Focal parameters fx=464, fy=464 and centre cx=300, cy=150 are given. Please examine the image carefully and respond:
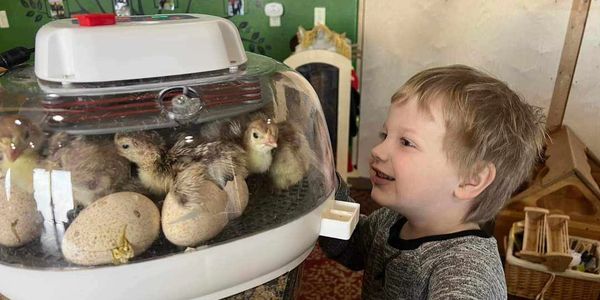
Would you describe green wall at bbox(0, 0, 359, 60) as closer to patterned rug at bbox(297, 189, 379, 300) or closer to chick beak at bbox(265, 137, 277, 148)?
patterned rug at bbox(297, 189, 379, 300)

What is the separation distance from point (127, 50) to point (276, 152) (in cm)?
21

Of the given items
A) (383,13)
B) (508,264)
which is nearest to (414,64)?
(383,13)

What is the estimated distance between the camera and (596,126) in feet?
6.79

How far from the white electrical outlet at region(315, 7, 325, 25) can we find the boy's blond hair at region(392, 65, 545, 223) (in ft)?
4.72

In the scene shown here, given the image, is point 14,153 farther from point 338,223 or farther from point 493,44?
point 493,44

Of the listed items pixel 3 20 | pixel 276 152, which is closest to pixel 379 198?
pixel 276 152

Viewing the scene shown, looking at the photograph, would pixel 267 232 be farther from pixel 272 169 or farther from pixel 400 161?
pixel 400 161

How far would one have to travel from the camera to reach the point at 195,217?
490 millimetres

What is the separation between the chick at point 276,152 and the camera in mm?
557

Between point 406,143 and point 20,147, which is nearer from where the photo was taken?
point 20,147

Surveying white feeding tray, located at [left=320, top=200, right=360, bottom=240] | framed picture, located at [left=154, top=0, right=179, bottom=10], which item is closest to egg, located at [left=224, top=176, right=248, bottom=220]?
white feeding tray, located at [left=320, top=200, right=360, bottom=240]

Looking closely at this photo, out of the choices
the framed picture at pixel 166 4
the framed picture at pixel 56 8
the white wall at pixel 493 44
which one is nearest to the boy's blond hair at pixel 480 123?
the white wall at pixel 493 44

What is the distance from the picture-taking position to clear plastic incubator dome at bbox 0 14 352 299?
0.47 m

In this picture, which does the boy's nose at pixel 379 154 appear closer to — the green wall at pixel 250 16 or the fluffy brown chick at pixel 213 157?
the fluffy brown chick at pixel 213 157
